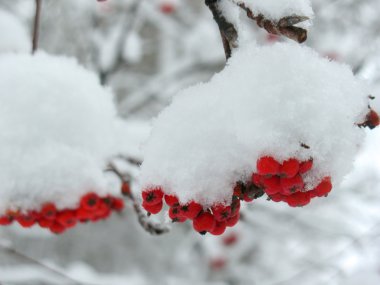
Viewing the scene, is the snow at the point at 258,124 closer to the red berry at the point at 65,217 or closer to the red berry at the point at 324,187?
the red berry at the point at 324,187

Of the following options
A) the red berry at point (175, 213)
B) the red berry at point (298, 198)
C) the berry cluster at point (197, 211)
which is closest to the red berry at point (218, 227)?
the berry cluster at point (197, 211)

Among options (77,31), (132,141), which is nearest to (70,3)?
(77,31)

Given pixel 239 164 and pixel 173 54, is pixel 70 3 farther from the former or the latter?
pixel 239 164

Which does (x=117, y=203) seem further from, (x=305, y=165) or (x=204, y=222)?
(x=305, y=165)

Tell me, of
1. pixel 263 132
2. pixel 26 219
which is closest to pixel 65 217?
pixel 26 219

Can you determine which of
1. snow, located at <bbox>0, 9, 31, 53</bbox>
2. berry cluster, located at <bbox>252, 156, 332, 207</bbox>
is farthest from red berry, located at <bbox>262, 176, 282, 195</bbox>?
snow, located at <bbox>0, 9, 31, 53</bbox>
